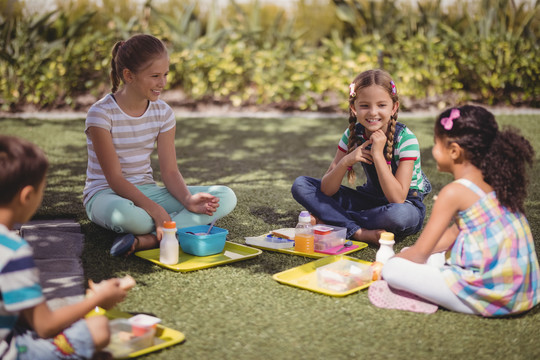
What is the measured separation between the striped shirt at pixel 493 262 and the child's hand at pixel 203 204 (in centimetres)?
166

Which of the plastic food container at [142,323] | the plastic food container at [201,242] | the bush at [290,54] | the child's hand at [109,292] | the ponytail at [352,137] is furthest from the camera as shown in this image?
the bush at [290,54]

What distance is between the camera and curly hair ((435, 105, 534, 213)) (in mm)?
2715

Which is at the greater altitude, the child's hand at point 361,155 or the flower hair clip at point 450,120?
the flower hair clip at point 450,120

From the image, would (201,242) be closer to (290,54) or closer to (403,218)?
(403,218)

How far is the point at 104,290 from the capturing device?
2318mm

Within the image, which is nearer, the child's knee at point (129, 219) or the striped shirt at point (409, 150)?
the child's knee at point (129, 219)

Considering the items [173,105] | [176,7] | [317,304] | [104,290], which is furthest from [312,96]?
[104,290]

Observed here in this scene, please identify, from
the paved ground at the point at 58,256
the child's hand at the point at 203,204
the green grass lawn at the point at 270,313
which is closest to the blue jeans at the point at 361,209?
the green grass lawn at the point at 270,313

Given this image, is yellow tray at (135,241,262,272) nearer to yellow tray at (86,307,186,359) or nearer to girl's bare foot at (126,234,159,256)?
girl's bare foot at (126,234,159,256)

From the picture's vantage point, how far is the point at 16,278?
200 cm

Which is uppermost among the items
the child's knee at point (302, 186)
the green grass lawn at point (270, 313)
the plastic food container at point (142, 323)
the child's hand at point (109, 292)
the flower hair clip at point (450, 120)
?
the flower hair clip at point (450, 120)

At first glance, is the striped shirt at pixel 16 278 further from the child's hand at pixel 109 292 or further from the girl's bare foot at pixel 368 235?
the girl's bare foot at pixel 368 235

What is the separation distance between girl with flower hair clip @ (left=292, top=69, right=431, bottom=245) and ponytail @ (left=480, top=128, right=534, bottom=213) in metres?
1.09

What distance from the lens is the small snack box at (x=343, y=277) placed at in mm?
3146
